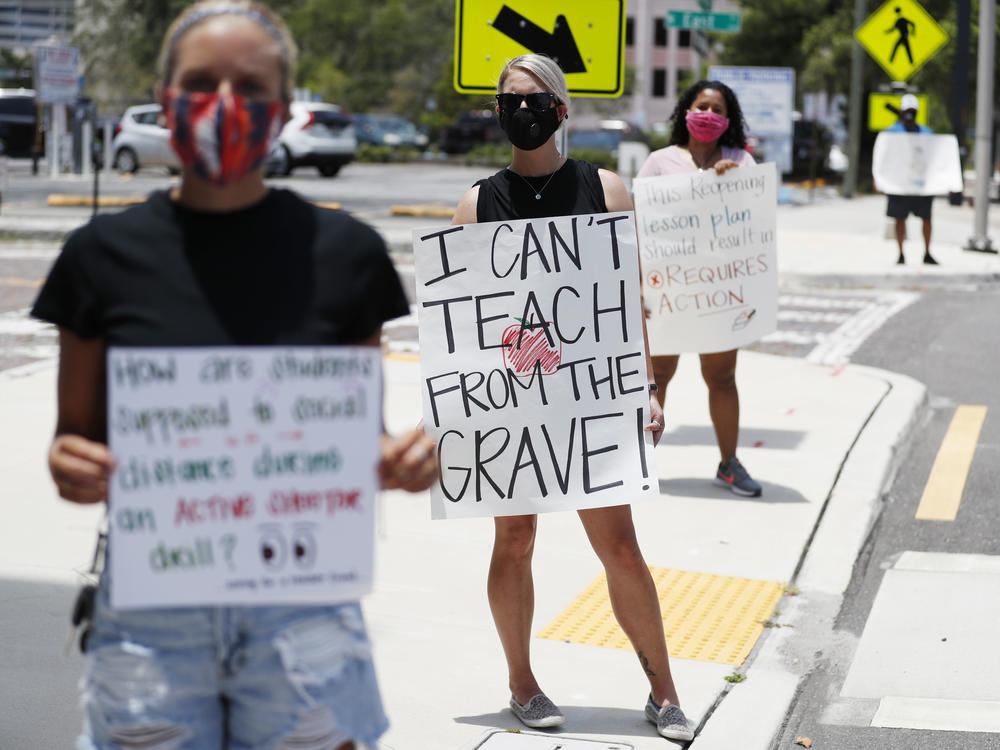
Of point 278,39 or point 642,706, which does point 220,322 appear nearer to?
point 278,39

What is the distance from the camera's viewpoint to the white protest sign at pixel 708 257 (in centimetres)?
706

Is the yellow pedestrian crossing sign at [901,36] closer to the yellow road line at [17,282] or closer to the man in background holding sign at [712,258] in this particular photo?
the yellow road line at [17,282]

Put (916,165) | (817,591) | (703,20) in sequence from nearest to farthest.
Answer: (817,591) → (916,165) → (703,20)

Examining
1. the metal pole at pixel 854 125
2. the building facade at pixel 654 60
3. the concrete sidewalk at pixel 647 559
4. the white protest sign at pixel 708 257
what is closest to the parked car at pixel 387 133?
the metal pole at pixel 854 125

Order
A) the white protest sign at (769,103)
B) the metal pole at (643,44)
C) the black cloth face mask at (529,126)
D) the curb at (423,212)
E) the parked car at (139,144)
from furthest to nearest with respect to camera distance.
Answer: the metal pole at (643,44)
the parked car at (139,144)
the white protest sign at (769,103)
the curb at (423,212)
the black cloth face mask at (529,126)

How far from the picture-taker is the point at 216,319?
2373 mm

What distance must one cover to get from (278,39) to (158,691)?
3.66 ft

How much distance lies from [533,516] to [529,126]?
1.12 m

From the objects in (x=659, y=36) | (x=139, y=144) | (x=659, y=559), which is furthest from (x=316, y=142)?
(x=659, y=36)

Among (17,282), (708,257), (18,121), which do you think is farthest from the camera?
(18,121)

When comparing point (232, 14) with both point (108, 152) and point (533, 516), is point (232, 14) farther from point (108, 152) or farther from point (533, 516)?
point (108, 152)

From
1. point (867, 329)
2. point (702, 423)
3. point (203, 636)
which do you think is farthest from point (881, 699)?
point (867, 329)

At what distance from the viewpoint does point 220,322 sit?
2.37m

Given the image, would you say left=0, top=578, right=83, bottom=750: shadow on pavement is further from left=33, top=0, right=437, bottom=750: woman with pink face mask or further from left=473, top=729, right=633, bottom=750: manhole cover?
left=33, top=0, right=437, bottom=750: woman with pink face mask
